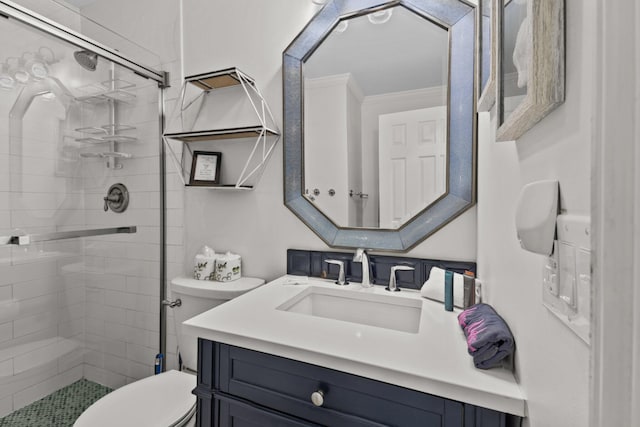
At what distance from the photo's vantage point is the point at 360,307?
1.15 m

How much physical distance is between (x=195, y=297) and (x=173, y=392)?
Result: 1.21ft

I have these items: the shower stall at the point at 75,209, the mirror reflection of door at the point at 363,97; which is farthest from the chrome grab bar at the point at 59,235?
the mirror reflection of door at the point at 363,97

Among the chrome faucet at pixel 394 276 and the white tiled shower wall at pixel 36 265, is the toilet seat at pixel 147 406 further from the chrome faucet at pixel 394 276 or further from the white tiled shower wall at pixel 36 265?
the chrome faucet at pixel 394 276

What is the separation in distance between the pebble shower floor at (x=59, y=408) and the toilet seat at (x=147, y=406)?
0.64m

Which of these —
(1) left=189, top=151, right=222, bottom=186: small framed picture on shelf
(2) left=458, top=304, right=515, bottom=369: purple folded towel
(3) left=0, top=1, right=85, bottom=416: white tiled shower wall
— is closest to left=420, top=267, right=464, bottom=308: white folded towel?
(2) left=458, top=304, right=515, bottom=369: purple folded towel

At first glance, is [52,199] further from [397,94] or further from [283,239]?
[397,94]

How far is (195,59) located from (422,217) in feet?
4.67

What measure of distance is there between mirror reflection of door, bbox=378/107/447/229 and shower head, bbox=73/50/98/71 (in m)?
1.45

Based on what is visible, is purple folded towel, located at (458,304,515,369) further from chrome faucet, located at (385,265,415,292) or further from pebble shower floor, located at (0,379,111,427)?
pebble shower floor, located at (0,379,111,427)

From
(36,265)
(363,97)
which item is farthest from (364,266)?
(36,265)

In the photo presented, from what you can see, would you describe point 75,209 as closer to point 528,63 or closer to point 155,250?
point 155,250

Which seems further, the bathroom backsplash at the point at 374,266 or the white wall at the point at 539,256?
the bathroom backsplash at the point at 374,266

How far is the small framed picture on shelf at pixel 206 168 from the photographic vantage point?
1.54 m

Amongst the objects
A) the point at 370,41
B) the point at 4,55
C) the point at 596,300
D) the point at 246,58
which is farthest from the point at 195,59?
the point at 596,300
